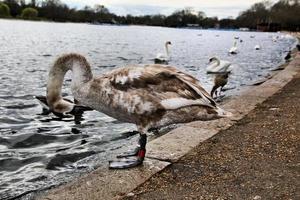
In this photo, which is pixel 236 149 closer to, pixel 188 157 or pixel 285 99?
pixel 188 157

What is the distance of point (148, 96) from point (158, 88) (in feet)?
0.59

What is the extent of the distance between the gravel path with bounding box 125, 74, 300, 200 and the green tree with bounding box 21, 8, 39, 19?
15713 cm

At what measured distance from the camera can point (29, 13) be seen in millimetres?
156500

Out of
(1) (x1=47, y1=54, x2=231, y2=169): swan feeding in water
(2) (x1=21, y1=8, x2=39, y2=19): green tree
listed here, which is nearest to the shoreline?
(1) (x1=47, y1=54, x2=231, y2=169): swan feeding in water

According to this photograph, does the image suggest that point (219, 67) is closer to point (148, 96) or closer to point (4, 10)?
point (148, 96)

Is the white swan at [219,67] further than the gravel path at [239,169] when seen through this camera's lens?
Yes

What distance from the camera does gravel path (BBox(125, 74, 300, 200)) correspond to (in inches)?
199

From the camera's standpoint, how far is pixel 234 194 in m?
5.00

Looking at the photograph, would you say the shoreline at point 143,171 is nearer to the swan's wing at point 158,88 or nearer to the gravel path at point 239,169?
the gravel path at point 239,169

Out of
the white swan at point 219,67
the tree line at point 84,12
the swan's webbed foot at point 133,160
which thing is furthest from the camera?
the tree line at point 84,12

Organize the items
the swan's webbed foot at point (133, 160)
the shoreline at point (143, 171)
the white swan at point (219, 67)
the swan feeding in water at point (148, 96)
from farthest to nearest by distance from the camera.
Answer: the white swan at point (219, 67) < the swan's webbed foot at point (133, 160) < the swan feeding in water at point (148, 96) < the shoreline at point (143, 171)

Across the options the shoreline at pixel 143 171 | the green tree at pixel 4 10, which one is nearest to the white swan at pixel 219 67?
the shoreline at pixel 143 171

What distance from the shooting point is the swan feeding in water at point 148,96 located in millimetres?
5559

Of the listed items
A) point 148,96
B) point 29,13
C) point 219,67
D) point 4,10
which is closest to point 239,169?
point 148,96
